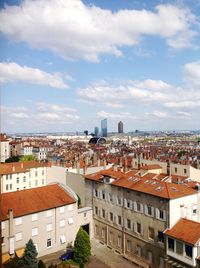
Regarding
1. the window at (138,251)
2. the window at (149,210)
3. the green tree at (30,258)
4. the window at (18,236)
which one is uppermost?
the window at (149,210)

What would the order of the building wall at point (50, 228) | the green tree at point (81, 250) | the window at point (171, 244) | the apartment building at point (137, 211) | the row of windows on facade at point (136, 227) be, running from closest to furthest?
the window at point (171, 244), the apartment building at point (137, 211), the row of windows on facade at point (136, 227), the green tree at point (81, 250), the building wall at point (50, 228)

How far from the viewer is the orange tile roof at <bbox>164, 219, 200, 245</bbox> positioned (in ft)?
52.5

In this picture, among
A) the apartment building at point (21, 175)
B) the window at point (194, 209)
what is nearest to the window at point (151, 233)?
the window at point (194, 209)

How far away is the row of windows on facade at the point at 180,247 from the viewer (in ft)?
52.3

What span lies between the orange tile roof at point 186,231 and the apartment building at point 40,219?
8.00 metres

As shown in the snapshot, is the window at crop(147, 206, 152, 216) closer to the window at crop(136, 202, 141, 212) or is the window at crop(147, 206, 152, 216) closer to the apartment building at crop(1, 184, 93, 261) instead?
the window at crop(136, 202, 141, 212)

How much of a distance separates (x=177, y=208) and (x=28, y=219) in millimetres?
10101

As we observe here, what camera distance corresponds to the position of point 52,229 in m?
21.0

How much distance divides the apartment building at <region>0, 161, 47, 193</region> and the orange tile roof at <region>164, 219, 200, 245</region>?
2139cm

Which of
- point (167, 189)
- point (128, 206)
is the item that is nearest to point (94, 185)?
point (128, 206)

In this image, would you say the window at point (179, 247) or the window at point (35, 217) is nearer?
the window at point (179, 247)

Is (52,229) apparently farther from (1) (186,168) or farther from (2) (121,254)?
(1) (186,168)

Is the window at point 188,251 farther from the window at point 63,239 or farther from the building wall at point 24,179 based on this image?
the building wall at point 24,179

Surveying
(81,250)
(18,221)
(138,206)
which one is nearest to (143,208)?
(138,206)
